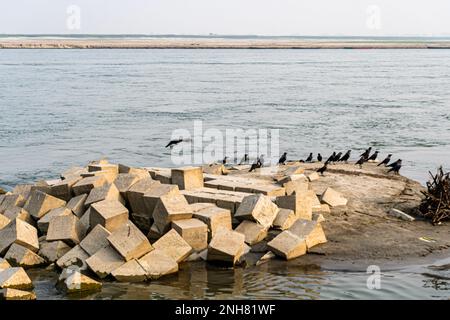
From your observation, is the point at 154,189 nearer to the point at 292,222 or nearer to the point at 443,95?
the point at 292,222

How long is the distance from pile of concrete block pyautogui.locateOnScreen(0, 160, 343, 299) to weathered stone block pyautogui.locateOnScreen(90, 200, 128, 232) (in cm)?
2

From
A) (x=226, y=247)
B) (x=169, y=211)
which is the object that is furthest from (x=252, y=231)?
(x=169, y=211)

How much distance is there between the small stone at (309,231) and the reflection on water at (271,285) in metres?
0.74

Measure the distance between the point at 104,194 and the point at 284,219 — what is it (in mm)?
3193

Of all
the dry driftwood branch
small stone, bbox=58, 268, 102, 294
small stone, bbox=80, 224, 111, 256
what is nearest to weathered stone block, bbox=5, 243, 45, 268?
small stone, bbox=80, 224, 111, 256

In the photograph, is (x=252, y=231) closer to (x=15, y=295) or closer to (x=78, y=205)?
(x=78, y=205)

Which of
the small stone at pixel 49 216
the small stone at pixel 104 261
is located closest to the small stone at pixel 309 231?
the small stone at pixel 104 261

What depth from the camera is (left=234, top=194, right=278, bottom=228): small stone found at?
1143 centimetres

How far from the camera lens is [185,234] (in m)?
10.9

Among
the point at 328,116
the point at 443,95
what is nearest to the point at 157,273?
the point at 328,116

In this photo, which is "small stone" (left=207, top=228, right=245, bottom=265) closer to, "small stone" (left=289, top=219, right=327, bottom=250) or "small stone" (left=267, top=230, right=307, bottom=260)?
"small stone" (left=267, top=230, right=307, bottom=260)

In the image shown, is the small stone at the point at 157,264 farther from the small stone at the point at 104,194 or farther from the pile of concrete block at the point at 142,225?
the small stone at the point at 104,194

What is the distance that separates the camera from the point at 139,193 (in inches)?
463
